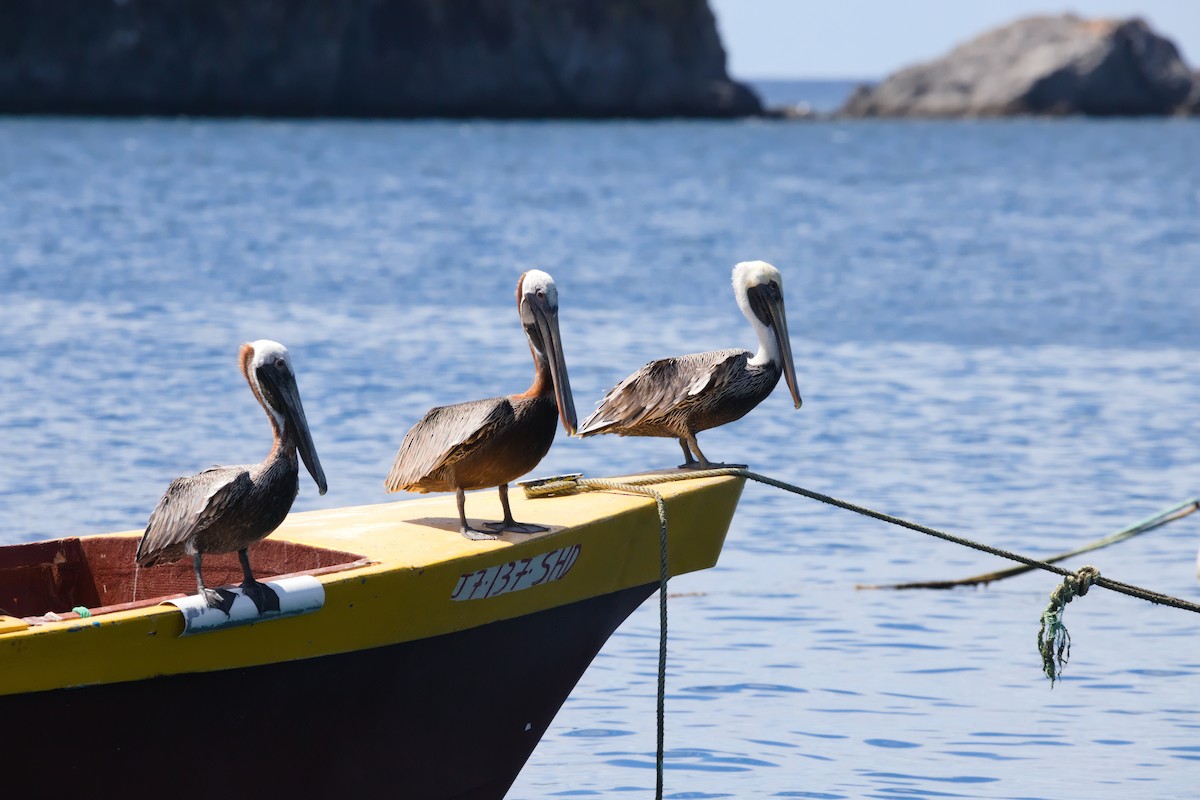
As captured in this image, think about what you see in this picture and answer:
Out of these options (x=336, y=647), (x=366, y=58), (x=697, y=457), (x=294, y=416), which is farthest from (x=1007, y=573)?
(x=366, y=58)

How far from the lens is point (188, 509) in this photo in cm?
557

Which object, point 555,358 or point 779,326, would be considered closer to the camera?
point 555,358

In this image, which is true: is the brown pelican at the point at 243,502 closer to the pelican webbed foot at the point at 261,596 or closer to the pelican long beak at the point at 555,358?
the pelican webbed foot at the point at 261,596

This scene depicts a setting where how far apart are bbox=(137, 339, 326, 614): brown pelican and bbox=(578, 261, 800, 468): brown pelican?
78.2 inches

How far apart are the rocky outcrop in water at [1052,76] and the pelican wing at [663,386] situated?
132057mm

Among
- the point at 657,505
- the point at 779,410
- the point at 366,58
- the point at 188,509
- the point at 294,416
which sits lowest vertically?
the point at 779,410

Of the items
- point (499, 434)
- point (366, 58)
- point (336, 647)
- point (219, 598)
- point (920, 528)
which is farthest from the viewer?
point (366, 58)

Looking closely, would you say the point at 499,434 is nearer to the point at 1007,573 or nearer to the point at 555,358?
the point at 555,358

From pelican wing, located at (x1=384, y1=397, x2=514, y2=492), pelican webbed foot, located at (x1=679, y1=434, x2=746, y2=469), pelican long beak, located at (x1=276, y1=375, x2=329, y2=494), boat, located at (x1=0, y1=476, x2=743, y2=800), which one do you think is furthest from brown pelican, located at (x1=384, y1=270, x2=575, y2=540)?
pelican webbed foot, located at (x1=679, y1=434, x2=746, y2=469)

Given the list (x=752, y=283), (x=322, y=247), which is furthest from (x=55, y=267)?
(x=752, y=283)

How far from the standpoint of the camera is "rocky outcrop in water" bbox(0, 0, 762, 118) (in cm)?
8844

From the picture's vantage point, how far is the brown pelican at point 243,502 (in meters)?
5.54

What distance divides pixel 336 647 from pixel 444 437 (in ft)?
2.81

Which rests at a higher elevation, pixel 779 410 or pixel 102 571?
pixel 102 571
